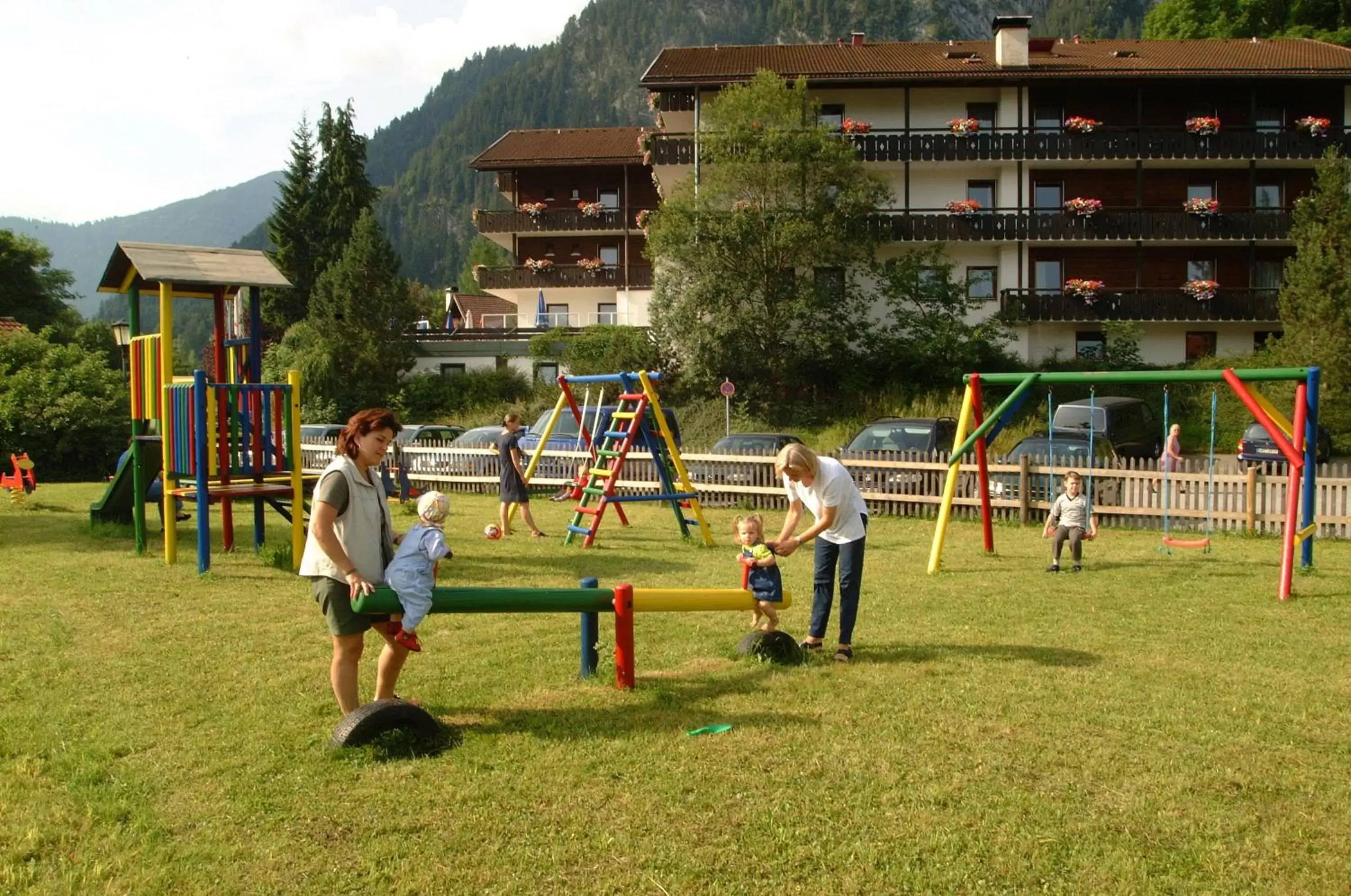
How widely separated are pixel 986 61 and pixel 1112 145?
5.78 meters

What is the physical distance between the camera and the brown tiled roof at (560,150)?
160ft

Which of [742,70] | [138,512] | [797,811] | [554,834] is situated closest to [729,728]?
[797,811]

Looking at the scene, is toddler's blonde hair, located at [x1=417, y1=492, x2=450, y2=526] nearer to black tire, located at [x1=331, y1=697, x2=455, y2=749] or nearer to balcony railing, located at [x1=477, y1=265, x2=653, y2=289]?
black tire, located at [x1=331, y1=697, x2=455, y2=749]

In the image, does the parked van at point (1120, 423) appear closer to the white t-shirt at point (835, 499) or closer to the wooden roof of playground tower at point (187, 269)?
the wooden roof of playground tower at point (187, 269)

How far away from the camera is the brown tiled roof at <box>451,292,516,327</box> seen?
243 feet

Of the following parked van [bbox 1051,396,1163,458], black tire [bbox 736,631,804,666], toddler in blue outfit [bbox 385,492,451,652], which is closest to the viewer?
toddler in blue outfit [bbox 385,492,451,652]

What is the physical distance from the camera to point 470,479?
24.4 m

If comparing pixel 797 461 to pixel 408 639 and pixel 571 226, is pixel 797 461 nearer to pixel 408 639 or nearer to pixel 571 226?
pixel 408 639

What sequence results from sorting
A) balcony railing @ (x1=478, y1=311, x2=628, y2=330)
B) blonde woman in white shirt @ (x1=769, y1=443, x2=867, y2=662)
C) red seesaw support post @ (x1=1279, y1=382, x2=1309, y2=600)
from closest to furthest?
blonde woman in white shirt @ (x1=769, y1=443, x2=867, y2=662) < red seesaw support post @ (x1=1279, y1=382, x2=1309, y2=600) < balcony railing @ (x1=478, y1=311, x2=628, y2=330)

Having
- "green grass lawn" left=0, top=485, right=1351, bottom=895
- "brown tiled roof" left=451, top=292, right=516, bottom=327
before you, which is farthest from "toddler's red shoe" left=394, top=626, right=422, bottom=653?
"brown tiled roof" left=451, top=292, right=516, bottom=327

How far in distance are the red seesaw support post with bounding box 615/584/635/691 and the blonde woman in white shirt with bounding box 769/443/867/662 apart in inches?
48.5

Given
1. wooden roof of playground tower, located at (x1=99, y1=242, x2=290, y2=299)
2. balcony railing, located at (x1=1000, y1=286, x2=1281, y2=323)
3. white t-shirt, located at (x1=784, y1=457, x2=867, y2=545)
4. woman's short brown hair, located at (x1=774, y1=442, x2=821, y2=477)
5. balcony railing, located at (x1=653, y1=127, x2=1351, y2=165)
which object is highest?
balcony railing, located at (x1=653, y1=127, x2=1351, y2=165)

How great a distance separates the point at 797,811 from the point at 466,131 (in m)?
203

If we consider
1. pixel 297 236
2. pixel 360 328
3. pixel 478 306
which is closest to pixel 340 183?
pixel 297 236
